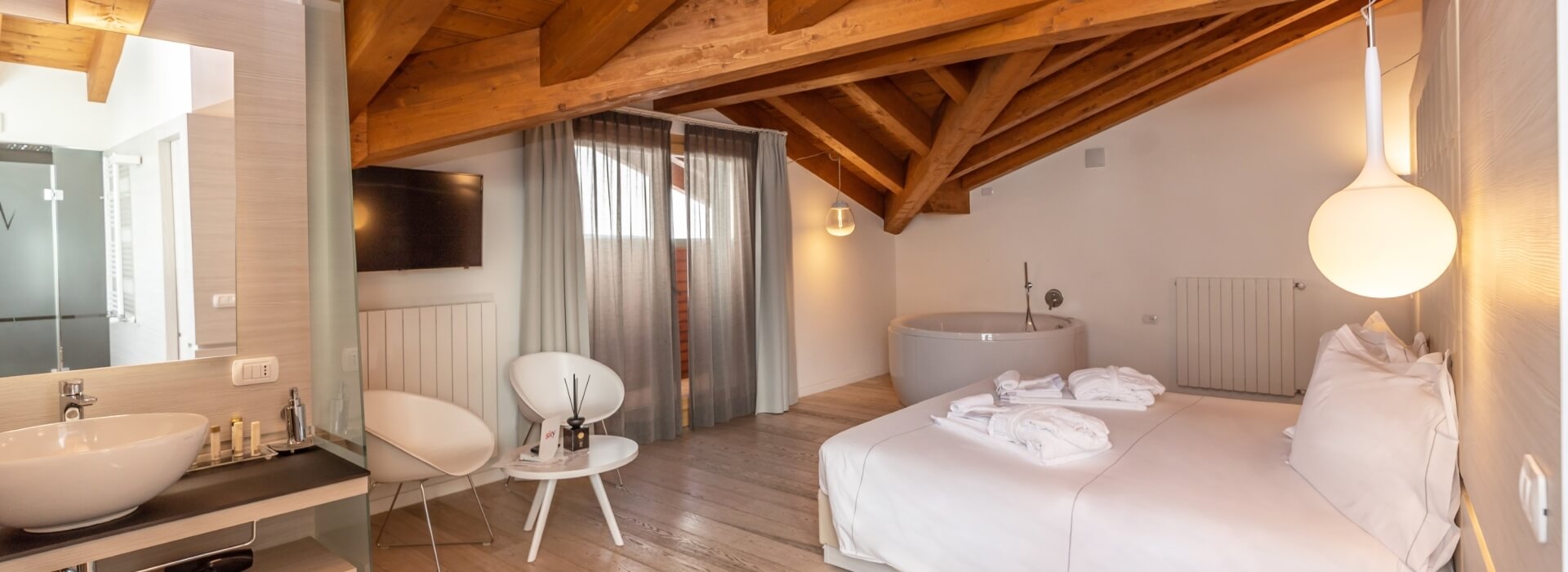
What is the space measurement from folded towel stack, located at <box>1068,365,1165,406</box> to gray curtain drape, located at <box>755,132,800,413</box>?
8.37 ft

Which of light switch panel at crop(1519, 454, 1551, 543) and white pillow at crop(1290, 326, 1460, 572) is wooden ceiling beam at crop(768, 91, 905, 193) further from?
light switch panel at crop(1519, 454, 1551, 543)

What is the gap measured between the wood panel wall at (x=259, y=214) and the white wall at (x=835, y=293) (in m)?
4.06

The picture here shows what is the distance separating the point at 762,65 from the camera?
2.92 metres

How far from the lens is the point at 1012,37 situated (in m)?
2.86

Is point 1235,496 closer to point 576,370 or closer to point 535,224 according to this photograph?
point 576,370

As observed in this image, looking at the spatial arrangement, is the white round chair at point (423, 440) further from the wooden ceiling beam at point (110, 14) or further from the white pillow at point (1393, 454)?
the white pillow at point (1393, 454)

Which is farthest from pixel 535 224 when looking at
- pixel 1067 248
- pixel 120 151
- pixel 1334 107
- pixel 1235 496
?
pixel 1334 107

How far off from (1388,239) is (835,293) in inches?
207

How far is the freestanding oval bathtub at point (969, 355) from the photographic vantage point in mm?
5113

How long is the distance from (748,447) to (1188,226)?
3775 mm

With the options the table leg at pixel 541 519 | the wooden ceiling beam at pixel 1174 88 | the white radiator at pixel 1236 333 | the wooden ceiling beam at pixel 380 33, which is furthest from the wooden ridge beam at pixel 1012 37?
the white radiator at pixel 1236 333

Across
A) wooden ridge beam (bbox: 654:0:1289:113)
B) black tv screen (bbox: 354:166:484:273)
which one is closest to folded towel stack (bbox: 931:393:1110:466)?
wooden ridge beam (bbox: 654:0:1289:113)

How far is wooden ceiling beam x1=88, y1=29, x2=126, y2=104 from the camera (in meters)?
2.08

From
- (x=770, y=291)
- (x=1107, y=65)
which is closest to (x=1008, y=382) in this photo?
(x=1107, y=65)
